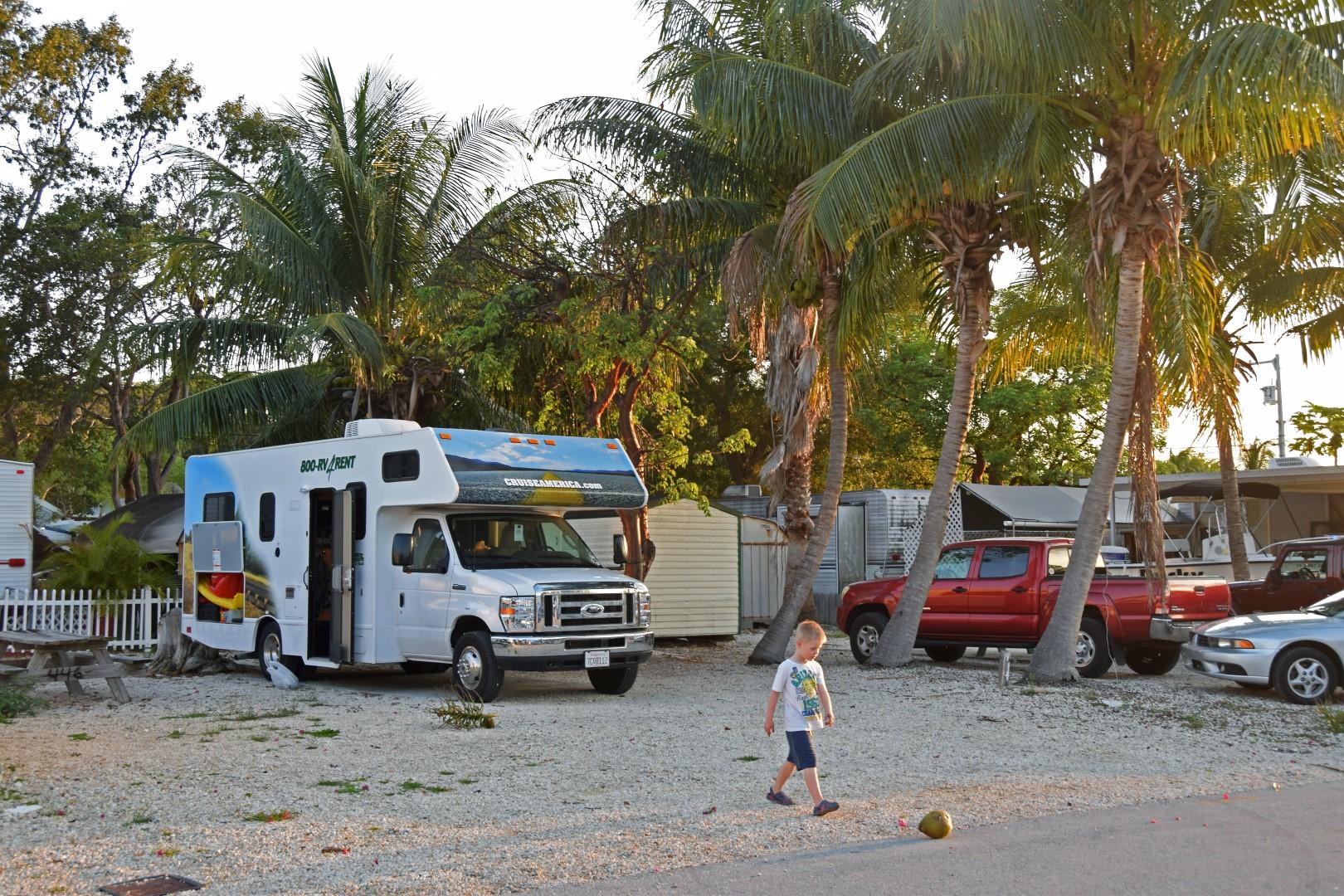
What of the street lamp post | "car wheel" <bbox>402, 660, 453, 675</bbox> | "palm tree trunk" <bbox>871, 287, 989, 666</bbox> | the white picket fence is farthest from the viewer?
the street lamp post

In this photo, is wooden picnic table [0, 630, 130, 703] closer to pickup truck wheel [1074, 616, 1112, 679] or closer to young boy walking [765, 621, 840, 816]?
young boy walking [765, 621, 840, 816]

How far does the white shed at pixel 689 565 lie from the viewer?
21.4 metres

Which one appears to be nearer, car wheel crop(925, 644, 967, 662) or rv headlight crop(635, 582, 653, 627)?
rv headlight crop(635, 582, 653, 627)

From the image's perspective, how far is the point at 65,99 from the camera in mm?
28297

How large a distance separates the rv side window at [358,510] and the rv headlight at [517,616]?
2436 millimetres

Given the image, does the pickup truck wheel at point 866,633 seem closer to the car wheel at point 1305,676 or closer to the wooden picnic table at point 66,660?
the car wheel at point 1305,676

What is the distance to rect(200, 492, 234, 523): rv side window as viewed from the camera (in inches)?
648

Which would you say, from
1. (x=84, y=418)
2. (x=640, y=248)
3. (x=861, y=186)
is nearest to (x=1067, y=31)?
(x=861, y=186)

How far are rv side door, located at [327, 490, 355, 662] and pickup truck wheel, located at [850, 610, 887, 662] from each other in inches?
275

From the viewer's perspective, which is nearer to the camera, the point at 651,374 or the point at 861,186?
the point at 861,186

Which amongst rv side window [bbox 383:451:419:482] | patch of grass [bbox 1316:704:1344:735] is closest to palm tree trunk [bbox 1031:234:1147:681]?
patch of grass [bbox 1316:704:1344:735]

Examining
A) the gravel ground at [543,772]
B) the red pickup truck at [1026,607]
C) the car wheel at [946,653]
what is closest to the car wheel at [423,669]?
the gravel ground at [543,772]

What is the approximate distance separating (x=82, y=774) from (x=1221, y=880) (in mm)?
7306

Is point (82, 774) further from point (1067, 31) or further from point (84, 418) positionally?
point (84, 418)
